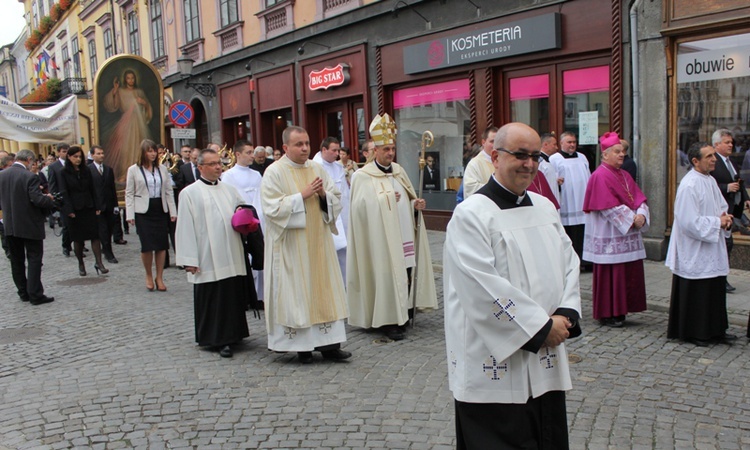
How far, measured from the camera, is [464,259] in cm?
291

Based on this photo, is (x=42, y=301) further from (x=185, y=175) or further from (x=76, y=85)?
(x=76, y=85)

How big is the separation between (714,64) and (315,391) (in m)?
7.28

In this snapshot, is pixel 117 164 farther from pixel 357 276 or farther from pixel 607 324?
pixel 607 324

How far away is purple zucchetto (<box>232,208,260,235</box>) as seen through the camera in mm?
6254

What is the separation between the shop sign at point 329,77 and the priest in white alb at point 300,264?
1001 cm

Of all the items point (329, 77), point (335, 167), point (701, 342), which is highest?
point (329, 77)

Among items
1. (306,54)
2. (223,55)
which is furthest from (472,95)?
(223,55)

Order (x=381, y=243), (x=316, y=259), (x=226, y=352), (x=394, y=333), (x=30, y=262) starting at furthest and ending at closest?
(x=30, y=262) → (x=381, y=243) → (x=394, y=333) → (x=226, y=352) → (x=316, y=259)

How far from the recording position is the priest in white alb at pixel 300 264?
5785 millimetres

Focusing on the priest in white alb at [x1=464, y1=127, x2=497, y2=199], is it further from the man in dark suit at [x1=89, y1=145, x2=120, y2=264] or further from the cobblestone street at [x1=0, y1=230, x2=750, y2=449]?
the man in dark suit at [x1=89, y1=145, x2=120, y2=264]

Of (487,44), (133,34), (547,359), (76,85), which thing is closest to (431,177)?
(487,44)

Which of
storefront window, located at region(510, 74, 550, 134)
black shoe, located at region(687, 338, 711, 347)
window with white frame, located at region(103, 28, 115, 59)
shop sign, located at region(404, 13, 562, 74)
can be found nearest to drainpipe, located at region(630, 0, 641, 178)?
shop sign, located at region(404, 13, 562, 74)

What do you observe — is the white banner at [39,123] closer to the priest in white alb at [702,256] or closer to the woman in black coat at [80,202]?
the woman in black coat at [80,202]

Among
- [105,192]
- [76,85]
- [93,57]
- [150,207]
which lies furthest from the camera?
[76,85]
